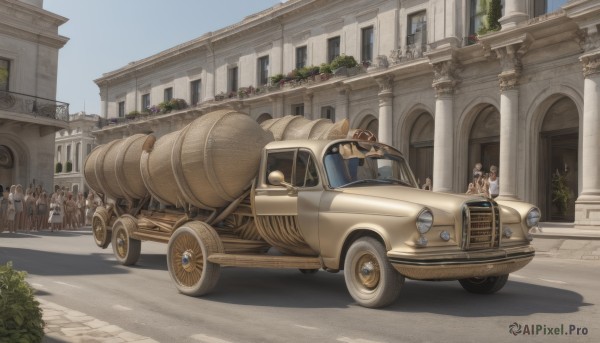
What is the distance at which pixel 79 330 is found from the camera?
17.5 ft

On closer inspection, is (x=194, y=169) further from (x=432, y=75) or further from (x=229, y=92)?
(x=229, y=92)

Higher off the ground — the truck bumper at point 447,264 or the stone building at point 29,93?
the stone building at point 29,93

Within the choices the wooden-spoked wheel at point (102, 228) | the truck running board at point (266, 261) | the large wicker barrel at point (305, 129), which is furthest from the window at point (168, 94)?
the truck running board at point (266, 261)

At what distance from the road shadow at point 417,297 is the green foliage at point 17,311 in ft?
10.4

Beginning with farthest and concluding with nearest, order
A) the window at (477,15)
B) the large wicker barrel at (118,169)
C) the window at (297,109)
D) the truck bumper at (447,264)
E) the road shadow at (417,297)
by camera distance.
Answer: the window at (297,109)
the window at (477,15)
the large wicker barrel at (118,169)
the road shadow at (417,297)
the truck bumper at (447,264)

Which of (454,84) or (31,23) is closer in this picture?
(454,84)

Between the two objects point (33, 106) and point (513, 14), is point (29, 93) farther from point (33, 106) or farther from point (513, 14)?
point (513, 14)

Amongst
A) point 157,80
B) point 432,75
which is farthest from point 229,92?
point 432,75

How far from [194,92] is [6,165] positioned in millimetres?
12341

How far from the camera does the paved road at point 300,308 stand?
534 centimetres

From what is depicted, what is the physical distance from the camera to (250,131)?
7566 millimetres

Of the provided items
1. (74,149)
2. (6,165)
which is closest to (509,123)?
(6,165)

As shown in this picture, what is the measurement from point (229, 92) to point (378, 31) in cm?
1139

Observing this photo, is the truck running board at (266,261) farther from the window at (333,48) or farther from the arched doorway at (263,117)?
the arched doorway at (263,117)
